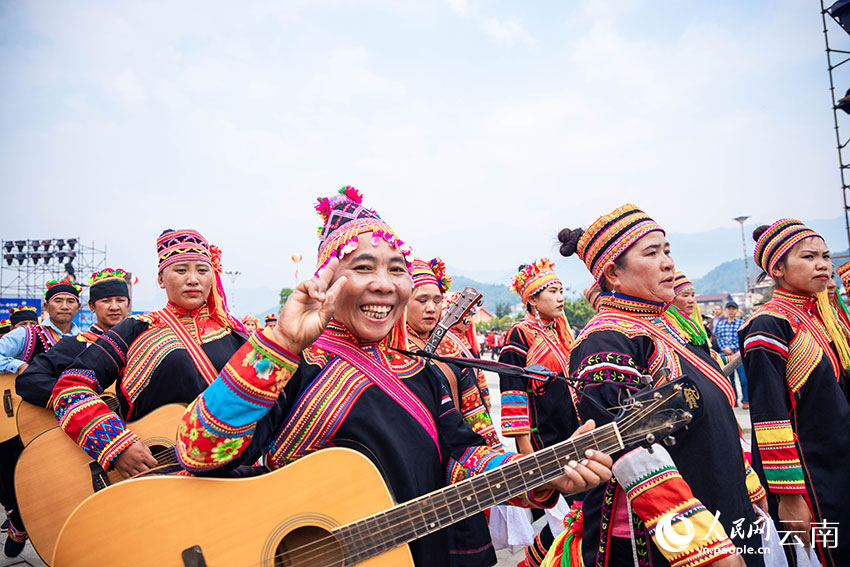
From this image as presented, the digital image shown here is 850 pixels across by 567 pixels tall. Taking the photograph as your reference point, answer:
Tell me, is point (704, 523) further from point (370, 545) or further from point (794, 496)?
point (794, 496)

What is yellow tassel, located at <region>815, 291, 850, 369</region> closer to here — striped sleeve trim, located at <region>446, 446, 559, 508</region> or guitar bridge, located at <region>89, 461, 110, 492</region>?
striped sleeve trim, located at <region>446, 446, 559, 508</region>

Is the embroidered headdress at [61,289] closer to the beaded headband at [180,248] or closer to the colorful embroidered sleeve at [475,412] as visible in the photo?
the beaded headband at [180,248]

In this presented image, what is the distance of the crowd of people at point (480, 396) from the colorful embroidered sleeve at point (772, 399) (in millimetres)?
11

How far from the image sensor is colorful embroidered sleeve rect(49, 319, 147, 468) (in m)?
3.08

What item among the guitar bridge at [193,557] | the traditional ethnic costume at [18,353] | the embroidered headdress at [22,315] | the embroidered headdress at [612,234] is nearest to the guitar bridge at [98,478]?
the traditional ethnic costume at [18,353]

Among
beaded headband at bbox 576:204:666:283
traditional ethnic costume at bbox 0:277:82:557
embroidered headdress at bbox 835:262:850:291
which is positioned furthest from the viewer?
traditional ethnic costume at bbox 0:277:82:557

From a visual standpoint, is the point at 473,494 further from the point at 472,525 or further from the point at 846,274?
the point at 846,274

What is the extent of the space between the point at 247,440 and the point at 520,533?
3.67 m

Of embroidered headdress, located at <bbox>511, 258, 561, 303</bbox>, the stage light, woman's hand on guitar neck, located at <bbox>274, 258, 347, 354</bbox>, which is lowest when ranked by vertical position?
woman's hand on guitar neck, located at <bbox>274, 258, 347, 354</bbox>

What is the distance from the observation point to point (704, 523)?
184 centimetres

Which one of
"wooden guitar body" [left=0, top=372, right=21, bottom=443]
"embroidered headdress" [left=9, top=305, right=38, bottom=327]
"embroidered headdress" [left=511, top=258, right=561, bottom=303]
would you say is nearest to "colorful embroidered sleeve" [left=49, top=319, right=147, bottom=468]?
"wooden guitar body" [left=0, top=372, right=21, bottom=443]

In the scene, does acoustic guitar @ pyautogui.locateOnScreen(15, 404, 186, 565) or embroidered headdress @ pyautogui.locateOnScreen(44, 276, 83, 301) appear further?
embroidered headdress @ pyautogui.locateOnScreen(44, 276, 83, 301)

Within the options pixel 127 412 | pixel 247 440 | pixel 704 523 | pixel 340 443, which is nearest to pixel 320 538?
pixel 340 443

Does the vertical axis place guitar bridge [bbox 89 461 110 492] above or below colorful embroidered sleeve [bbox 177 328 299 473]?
below
